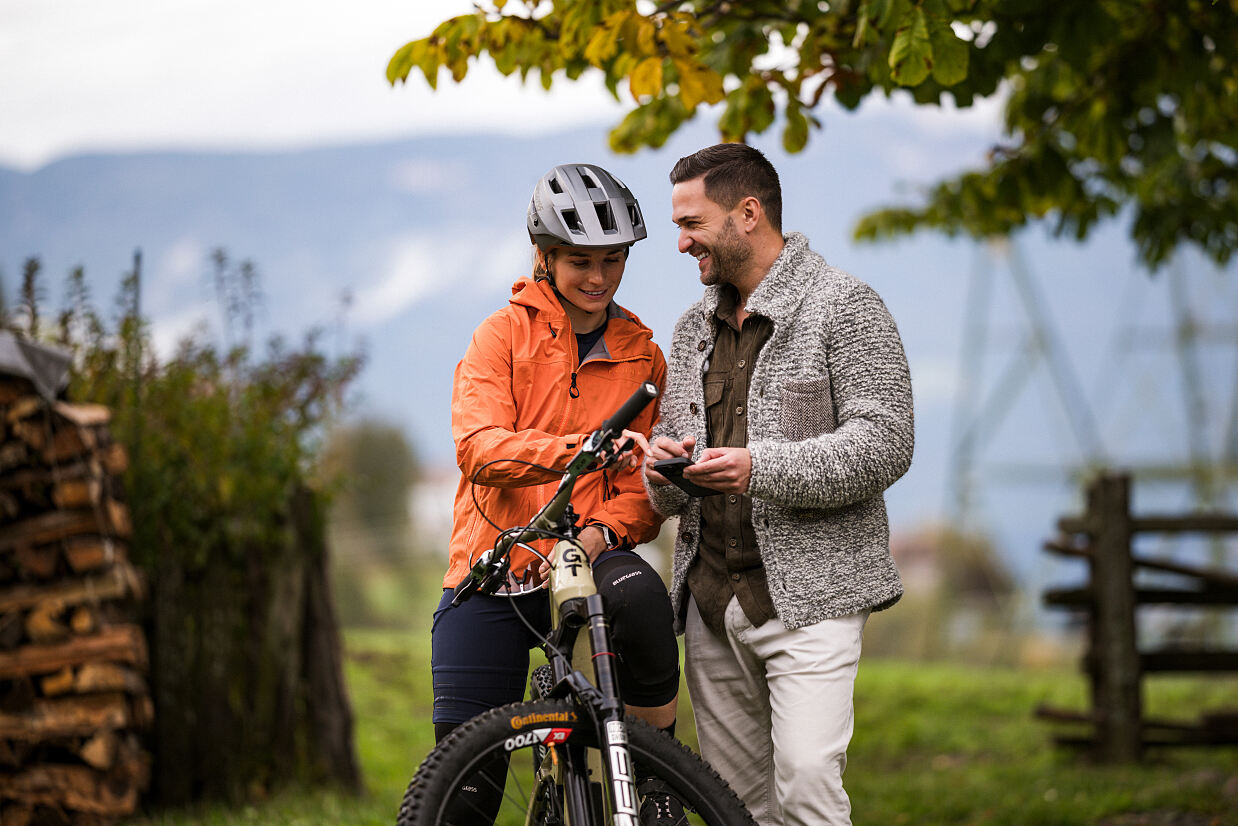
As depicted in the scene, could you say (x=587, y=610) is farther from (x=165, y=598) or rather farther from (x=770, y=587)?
(x=165, y=598)

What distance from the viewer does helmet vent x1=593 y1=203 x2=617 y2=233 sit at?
302cm

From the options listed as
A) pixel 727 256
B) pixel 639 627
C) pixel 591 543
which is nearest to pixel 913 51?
pixel 727 256

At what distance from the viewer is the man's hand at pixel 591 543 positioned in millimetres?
3004

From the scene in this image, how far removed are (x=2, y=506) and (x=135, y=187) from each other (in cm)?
5899

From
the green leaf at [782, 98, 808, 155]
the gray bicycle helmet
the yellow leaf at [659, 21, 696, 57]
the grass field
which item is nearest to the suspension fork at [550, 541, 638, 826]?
the gray bicycle helmet

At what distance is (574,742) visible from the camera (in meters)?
2.65

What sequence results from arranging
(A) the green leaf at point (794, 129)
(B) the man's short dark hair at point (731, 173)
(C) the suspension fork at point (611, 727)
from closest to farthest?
(C) the suspension fork at point (611, 727) → (B) the man's short dark hair at point (731, 173) → (A) the green leaf at point (794, 129)

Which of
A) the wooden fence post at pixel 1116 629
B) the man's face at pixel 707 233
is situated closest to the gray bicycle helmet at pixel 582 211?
the man's face at pixel 707 233

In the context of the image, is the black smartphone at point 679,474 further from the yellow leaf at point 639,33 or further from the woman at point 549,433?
the yellow leaf at point 639,33

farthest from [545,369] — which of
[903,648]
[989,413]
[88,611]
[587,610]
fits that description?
[903,648]

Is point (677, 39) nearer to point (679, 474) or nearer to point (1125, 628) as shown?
point (679, 474)

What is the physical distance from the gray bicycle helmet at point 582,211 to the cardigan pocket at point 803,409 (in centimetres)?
53

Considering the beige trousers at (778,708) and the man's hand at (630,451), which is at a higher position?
the man's hand at (630,451)

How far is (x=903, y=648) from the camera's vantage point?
17156mm
